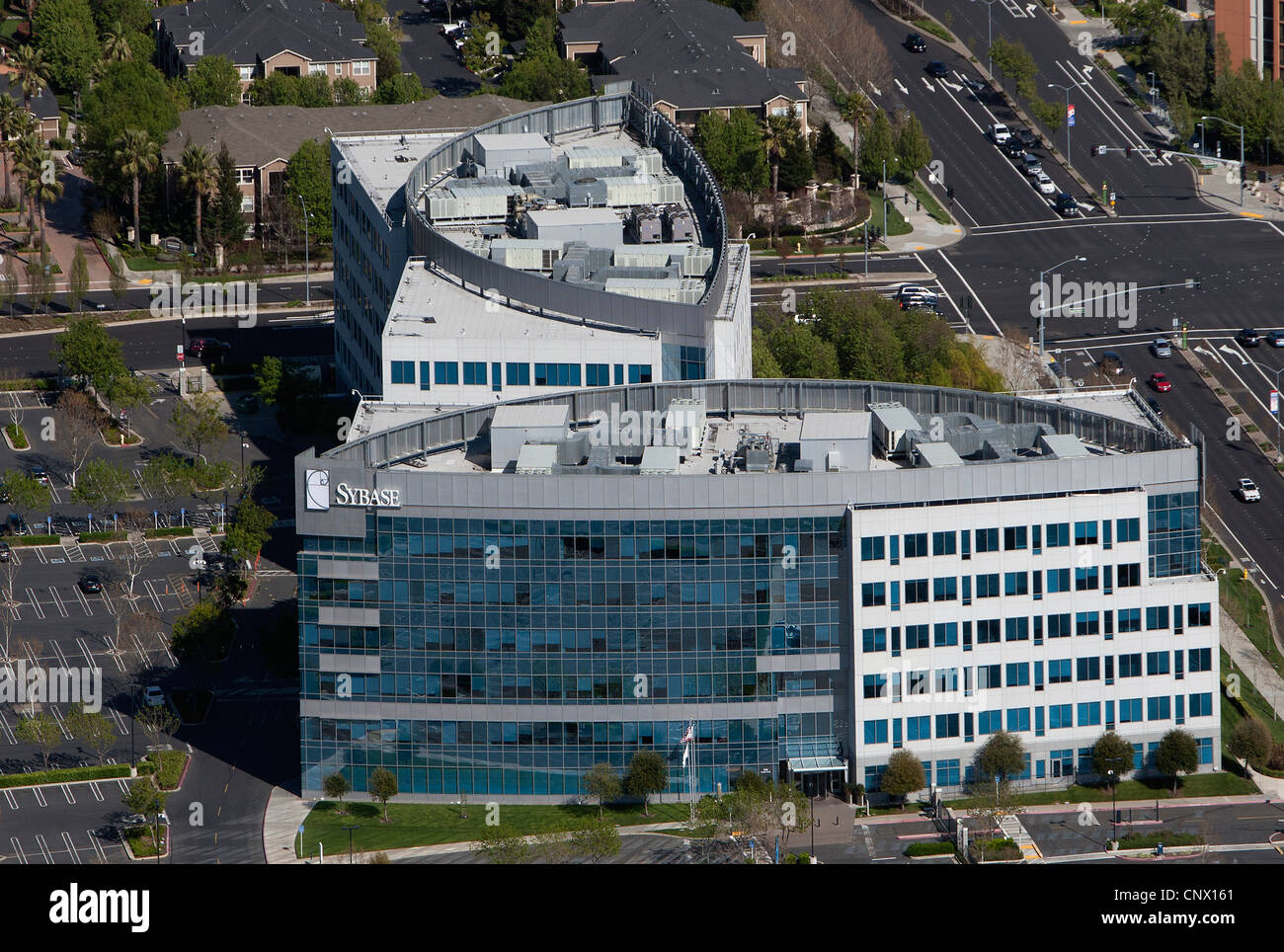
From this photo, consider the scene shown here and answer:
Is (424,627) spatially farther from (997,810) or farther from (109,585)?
(109,585)

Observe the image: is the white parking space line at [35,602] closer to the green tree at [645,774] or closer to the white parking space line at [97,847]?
the white parking space line at [97,847]

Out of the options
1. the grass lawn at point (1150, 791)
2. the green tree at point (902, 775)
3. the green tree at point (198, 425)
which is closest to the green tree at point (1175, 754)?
the grass lawn at point (1150, 791)

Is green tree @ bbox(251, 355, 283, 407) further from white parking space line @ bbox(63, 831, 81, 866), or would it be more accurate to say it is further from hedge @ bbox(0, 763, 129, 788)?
white parking space line @ bbox(63, 831, 81, 866)

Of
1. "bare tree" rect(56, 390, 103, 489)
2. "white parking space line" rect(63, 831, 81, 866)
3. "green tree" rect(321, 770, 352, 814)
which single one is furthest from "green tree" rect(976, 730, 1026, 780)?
"bare tree" rect(56, 390, 103, 489)
